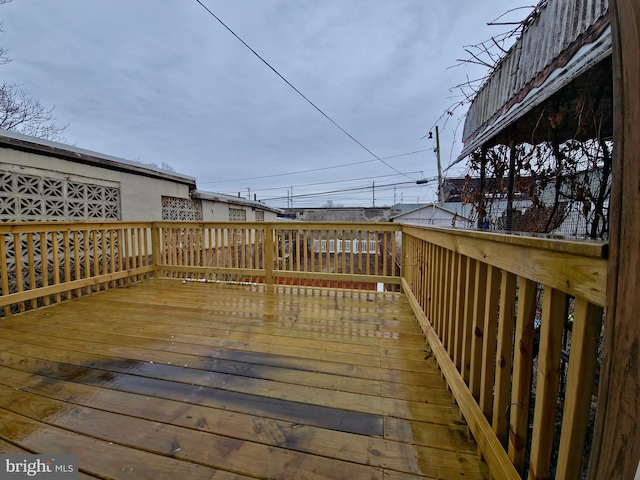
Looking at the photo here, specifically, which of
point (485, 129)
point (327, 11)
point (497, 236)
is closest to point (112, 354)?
point (497, 236)

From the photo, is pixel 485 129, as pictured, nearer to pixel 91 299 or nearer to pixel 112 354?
pixel 112 354

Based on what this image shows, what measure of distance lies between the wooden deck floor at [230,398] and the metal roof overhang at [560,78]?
1719 millimetres

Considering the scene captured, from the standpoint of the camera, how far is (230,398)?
1509 millimetres

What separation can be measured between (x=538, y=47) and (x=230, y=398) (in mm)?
2833

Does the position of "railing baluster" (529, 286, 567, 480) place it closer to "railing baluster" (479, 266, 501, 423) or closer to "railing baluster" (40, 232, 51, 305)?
"railing baluster" (479, 266, 501, 423)

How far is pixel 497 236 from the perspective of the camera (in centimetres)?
99

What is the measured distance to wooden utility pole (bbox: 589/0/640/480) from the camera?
0.47 m

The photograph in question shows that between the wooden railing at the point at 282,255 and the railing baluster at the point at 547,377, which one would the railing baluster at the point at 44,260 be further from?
the railing baluster at the point at 547,377

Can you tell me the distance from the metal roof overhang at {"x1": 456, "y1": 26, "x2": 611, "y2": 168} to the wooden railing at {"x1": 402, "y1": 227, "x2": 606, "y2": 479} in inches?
34.4

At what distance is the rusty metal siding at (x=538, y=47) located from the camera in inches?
51.8

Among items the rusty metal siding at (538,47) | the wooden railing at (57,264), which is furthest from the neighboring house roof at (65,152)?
the rusty metal siding at (538,47)

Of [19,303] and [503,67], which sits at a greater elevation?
[503,67]

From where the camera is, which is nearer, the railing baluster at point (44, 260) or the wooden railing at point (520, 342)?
the wooden railing at point (520, 342)

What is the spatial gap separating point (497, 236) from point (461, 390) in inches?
33.2
